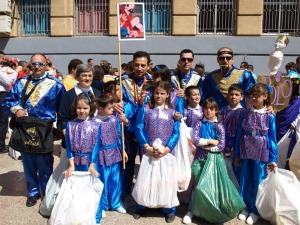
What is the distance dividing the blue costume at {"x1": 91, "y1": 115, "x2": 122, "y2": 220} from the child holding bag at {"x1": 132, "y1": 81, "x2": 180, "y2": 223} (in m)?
0.30

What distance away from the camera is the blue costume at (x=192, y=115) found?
4008mm

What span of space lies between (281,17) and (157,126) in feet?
28.2

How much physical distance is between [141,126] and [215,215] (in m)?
1.18

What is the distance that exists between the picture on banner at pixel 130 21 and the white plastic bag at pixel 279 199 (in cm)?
215

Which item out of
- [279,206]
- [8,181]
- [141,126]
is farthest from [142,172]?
[8,181]

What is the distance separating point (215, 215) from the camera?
351cm

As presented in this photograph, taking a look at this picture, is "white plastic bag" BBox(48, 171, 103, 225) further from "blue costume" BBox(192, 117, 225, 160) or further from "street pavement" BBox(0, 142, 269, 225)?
"blue costume" BBox(192, 117, 225, 160)

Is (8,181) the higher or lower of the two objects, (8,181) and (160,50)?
the lower

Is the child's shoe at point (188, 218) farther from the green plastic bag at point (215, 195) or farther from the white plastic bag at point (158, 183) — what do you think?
the white plastic bag at point (158, 183)

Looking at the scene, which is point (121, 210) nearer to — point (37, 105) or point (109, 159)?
point (109, 159)

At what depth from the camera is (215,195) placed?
11.6 feet

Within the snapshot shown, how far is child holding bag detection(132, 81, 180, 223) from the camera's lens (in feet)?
11.7

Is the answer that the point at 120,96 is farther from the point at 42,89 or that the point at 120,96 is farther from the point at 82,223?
the point at 82,223

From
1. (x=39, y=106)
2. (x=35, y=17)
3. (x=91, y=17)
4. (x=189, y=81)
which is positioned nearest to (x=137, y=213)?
(x=39, y=106)
